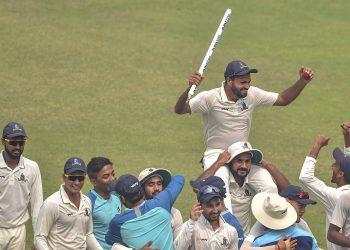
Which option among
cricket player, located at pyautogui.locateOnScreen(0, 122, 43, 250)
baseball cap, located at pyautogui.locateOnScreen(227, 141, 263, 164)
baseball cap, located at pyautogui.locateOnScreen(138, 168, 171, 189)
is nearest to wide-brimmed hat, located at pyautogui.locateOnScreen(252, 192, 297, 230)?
baseball cap, located at pyautogui.locateOnScreen(138, 168, 171, 189)

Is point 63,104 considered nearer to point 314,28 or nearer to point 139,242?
point 314,28

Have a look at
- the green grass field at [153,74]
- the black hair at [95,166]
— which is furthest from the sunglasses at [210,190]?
the green grass field at [153,74]

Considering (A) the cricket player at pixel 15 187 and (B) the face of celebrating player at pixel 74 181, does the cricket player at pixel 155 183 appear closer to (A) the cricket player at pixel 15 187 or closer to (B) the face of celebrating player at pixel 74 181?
(B) the face of celebrating player at pixel 74 181

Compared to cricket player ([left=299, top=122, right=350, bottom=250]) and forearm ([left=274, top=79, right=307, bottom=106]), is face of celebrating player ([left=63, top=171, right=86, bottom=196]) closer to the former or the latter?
cricket player ([left=299, top=122, right=350, bottom=250])

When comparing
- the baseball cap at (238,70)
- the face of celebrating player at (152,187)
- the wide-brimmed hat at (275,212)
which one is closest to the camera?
the wide-brimmed hat at (275,212)

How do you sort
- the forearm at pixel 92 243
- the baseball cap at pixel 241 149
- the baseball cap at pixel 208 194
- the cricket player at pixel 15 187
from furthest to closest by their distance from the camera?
the cricket player at pixel 15 187
the baseball cap at pixel 241 149
the forearm at pixel 92 243
the baseball cap at pixel 208 194

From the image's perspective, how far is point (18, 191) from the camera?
16.2 m

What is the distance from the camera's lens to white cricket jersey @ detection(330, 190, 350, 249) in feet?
47.7

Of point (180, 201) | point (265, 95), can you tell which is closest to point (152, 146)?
point (180, 201)

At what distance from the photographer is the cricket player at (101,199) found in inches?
627

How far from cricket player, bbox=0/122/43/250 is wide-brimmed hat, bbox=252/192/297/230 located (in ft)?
11.5

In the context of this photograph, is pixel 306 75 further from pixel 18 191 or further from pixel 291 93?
pixel 18 191

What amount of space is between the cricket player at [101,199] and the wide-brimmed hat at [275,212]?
2.71 m

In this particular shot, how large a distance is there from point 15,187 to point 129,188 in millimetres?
2836
